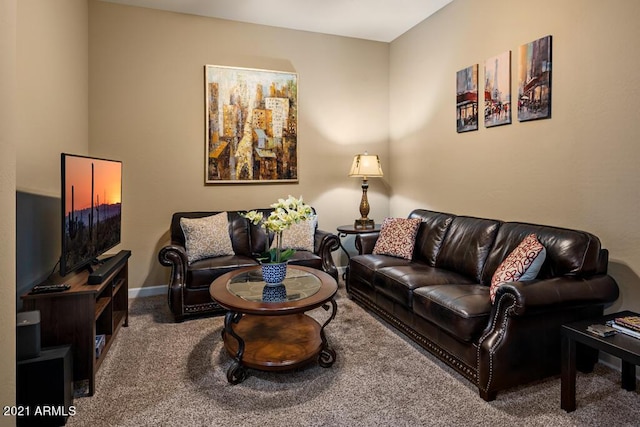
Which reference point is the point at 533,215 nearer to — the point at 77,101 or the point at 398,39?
the point at 398,39

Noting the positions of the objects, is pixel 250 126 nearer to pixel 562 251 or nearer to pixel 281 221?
pixel 281 221

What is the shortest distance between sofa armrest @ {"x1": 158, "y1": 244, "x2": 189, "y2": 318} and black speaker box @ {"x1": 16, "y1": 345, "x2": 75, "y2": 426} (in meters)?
1.37

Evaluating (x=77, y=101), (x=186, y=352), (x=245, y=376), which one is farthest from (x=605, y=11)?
(x=77, y=101)

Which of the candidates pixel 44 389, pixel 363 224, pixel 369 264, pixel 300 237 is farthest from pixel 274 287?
pixel 363 224

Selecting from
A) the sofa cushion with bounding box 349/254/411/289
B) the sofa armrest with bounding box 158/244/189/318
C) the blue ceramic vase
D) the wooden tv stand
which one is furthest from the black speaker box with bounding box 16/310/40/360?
the sofa cushion with bounding box 349/254/411/289

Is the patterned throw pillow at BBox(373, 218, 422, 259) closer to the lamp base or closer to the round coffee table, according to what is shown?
the lamp base

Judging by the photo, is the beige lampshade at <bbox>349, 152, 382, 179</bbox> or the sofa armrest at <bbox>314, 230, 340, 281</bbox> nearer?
the sofa armrest at <bbox>314, 230, 340, 281</bbox>

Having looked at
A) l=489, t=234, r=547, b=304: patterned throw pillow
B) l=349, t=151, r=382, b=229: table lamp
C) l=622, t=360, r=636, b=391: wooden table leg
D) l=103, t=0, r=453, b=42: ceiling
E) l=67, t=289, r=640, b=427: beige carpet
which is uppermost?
l=103, t=0, r=453, b=42: ceiling

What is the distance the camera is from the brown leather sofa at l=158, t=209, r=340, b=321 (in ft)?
11.0

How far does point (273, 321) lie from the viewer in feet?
9.80

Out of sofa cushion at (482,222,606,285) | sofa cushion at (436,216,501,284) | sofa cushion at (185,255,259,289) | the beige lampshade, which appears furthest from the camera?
the beige lampshade

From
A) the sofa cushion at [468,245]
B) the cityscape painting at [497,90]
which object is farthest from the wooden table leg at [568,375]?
Result: the cityscape painting at [497,90]

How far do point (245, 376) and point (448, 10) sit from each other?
3898mm

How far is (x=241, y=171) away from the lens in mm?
4473
